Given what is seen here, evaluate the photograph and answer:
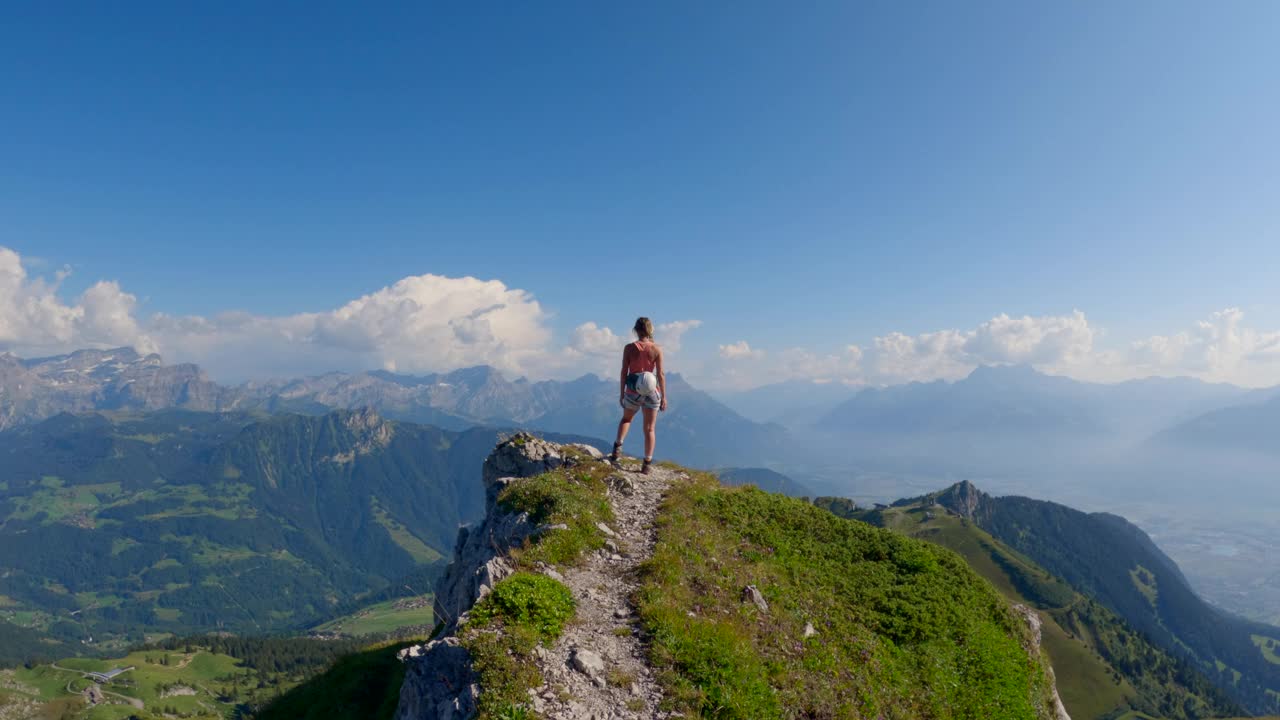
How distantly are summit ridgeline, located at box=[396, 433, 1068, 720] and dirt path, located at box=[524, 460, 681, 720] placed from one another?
39 mm

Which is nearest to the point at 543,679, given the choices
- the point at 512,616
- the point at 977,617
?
the point at 512,616

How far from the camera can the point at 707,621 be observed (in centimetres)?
1292

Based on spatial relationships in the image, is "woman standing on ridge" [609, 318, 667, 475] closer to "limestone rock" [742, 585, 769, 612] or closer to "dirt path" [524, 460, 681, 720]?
"dirt path" [524, 460, 681, 720]

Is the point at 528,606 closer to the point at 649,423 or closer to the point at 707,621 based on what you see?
the point at 707,621

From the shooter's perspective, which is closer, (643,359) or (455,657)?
(455,657)

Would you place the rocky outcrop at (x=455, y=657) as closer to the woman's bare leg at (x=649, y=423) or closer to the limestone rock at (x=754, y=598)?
the woman's bare leg at (x=649, y=423)

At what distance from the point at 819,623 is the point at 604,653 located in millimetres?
6437

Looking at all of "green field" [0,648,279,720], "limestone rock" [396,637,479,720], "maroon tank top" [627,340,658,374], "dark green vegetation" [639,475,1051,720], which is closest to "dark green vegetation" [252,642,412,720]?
"limestone rock" [396,637,479,720]

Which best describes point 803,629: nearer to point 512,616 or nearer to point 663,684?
point 663,684

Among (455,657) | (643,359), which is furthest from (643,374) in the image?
(455,657)

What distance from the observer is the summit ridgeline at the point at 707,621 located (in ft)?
35.0

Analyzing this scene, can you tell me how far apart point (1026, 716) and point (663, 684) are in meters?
11.2

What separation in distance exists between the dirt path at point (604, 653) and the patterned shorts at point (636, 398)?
4.48m

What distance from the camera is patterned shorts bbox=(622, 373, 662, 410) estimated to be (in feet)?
64.5
